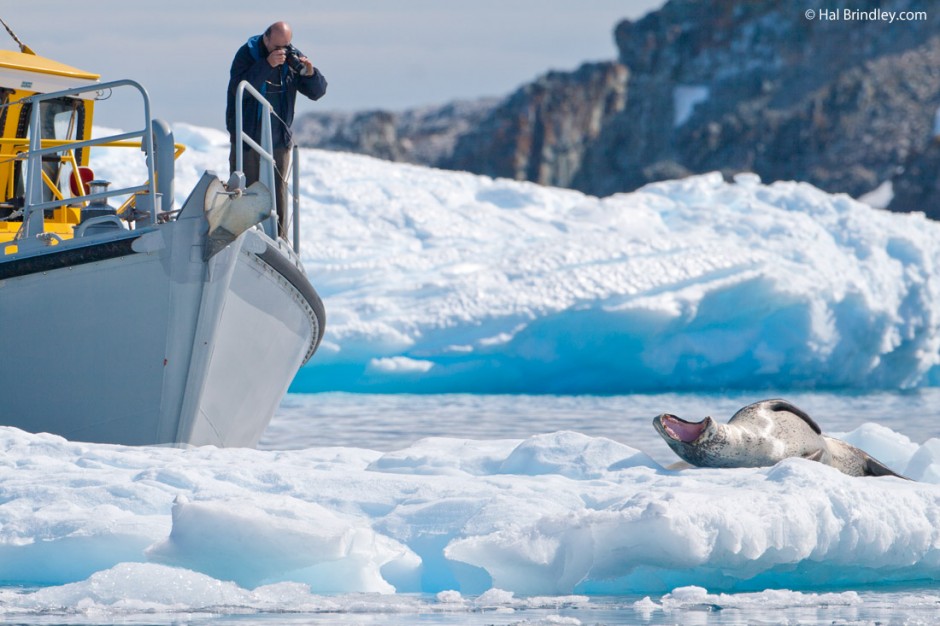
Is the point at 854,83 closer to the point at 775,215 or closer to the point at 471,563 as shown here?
the point at 775,215

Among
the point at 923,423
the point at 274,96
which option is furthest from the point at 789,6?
the point at 274,96

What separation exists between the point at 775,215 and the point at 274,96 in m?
12.5

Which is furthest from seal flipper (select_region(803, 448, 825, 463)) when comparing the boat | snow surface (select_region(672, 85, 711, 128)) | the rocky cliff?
snow surface (select_region(672, 85, 711, 128))

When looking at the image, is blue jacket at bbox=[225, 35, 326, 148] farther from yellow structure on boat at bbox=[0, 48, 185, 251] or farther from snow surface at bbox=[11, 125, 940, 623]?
snow surface at bbox=[11, 125, 940, 623]

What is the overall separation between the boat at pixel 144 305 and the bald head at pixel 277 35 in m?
0.38

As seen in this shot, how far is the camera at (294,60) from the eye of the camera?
7.71 meters

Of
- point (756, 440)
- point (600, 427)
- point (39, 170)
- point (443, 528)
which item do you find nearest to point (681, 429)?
point (756, 440)

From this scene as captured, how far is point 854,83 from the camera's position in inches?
2478

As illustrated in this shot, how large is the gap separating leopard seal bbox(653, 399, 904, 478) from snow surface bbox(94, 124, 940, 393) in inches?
387

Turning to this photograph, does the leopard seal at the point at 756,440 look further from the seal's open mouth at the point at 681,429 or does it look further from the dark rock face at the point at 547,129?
the dark rock face at the point at 547,129

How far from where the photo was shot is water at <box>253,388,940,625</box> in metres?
4.48

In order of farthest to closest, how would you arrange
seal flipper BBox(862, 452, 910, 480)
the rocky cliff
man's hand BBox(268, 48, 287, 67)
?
the rocky cliff → man's hand BBox(268, 48, 287, 67) → seal flipper BBox(862, 452, 910, 480)

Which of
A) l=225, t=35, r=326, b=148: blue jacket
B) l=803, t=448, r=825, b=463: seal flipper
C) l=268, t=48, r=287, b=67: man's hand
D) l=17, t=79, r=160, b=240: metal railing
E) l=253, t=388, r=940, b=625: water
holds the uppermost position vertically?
l=268, t=48, r=287, b=67: man's hand

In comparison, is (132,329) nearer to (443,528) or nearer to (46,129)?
(46,129)
